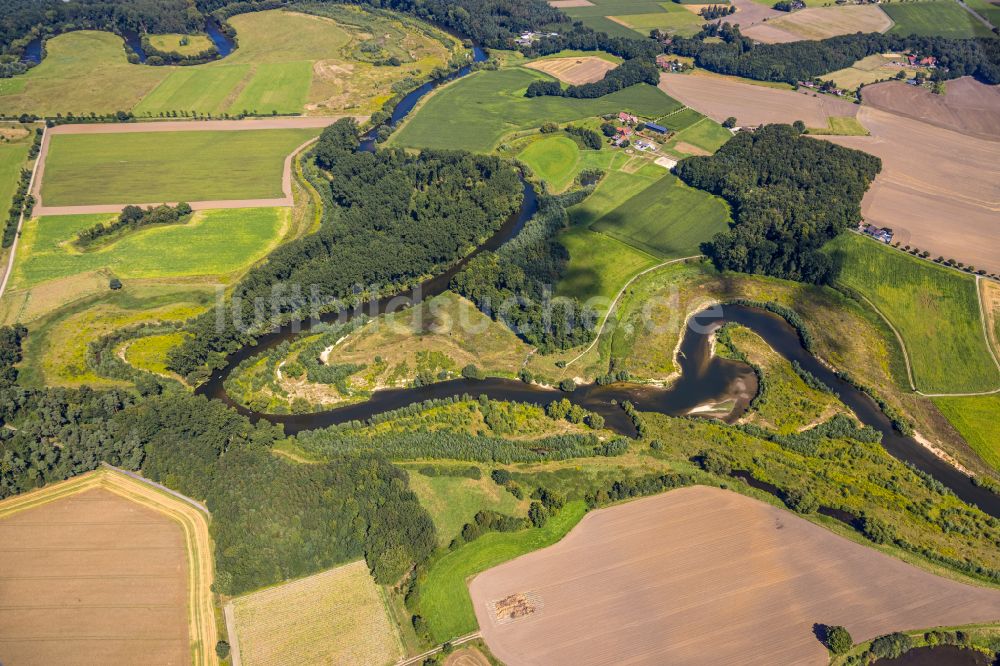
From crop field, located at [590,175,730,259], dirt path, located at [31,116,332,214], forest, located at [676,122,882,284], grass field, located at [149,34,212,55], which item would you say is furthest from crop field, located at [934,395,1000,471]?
grass field, located at [149,34,212,55]

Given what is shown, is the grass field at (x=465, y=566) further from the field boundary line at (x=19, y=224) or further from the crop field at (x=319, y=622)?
the field boundary line at (x=19, y=224)

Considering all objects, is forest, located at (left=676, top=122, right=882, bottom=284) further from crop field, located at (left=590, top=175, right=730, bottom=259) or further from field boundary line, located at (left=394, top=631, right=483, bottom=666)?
field boundary line, located at (left=394, top=631, right=483, bottom=666)

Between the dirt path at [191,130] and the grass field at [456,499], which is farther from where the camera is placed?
the dirt path at [191,130]

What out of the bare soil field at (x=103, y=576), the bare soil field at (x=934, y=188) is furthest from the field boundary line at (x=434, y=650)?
the bare soil field at (x=934, y=188)

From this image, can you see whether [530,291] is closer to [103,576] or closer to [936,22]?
[103,576]

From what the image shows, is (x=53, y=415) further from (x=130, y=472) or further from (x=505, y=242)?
(x=505, y=242)

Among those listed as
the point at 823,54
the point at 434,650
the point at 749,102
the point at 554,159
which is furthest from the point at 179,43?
the point at 434,650
